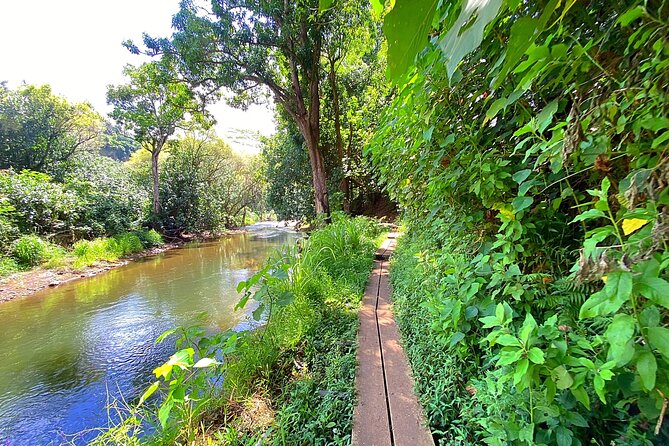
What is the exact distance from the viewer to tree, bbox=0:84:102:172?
1046 centimetres

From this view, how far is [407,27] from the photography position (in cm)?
35

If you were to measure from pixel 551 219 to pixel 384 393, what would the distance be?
4.10 feet

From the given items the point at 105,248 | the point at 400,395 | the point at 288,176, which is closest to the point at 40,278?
A: the point at 105,248

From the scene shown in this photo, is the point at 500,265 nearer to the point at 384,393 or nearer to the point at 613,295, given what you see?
the point at 613,295

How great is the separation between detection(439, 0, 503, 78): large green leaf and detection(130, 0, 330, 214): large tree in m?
6.22

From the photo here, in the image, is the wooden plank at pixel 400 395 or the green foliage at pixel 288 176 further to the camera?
the green foliage at pixel 288 176

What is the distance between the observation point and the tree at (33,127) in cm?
1046

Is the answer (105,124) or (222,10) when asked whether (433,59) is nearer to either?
(222,10)

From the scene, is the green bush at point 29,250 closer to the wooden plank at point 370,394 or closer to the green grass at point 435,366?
the wooden plank at point 370,394

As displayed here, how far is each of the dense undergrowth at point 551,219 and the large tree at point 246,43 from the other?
5.62 metres

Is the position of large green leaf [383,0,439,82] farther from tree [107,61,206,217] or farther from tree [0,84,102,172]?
tree [0,84,102,172]

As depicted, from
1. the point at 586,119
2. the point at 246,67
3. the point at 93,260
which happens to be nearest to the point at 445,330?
the point at 586,119

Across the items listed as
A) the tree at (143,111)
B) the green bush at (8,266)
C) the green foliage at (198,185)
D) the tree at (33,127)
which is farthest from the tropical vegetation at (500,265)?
the tree at (33,127)

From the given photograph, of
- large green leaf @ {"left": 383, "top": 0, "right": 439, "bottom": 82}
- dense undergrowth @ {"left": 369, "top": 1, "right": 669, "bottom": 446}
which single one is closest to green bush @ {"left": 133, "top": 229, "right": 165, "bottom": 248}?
dense undergrowth @ {"left": 369, "top": 1, "right": 669, "bottom": 446}
